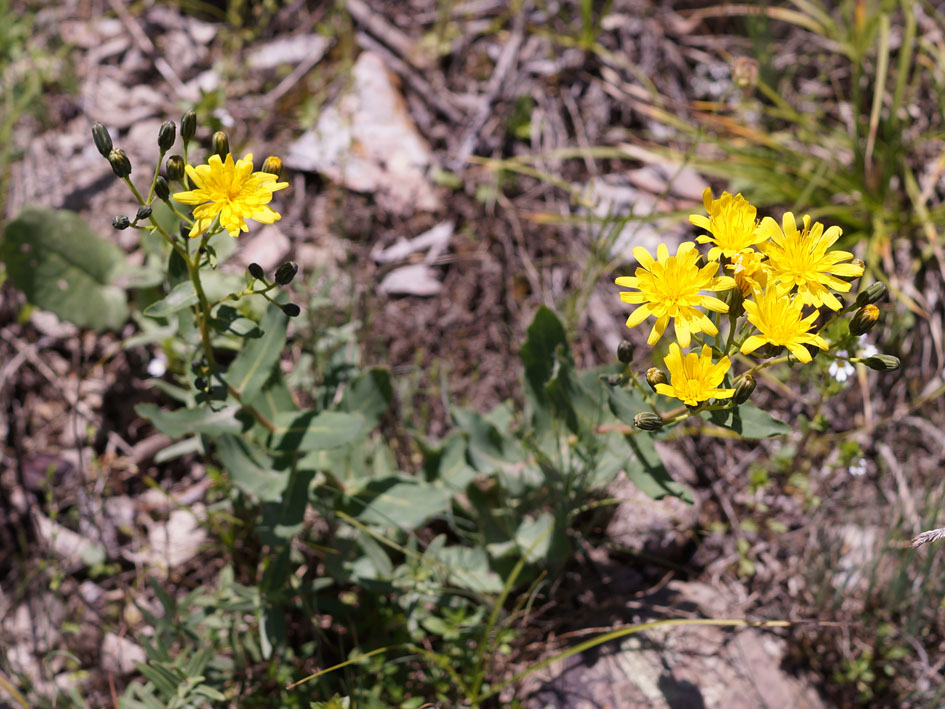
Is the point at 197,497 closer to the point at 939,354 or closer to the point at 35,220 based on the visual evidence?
the point at 35,220

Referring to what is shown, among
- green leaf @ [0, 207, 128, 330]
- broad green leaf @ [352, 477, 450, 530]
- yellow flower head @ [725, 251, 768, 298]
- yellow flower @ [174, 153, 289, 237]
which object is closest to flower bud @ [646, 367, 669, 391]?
yellow flower head @ [725, 251, 768, 298]

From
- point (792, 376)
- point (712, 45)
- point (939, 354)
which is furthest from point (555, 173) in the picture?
point (939, 354)

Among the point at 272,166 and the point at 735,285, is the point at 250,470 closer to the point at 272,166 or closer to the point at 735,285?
the point at 272,166

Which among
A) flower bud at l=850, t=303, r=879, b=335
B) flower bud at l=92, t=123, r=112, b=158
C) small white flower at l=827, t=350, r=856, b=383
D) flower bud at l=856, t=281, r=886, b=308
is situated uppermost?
flower bud at l=92, t=123, r=112, b=158

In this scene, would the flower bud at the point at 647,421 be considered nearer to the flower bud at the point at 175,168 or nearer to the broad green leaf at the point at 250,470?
the broad green leaf at the point at 250,470

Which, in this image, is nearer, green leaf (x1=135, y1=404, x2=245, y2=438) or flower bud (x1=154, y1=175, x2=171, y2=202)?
flower bud (x1=154, y1=175, x2=171, y2=202)

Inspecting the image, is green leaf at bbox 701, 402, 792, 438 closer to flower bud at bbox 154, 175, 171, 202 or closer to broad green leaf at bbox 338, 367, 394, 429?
broad green leaf at bbox 338, 367, 394, 429
